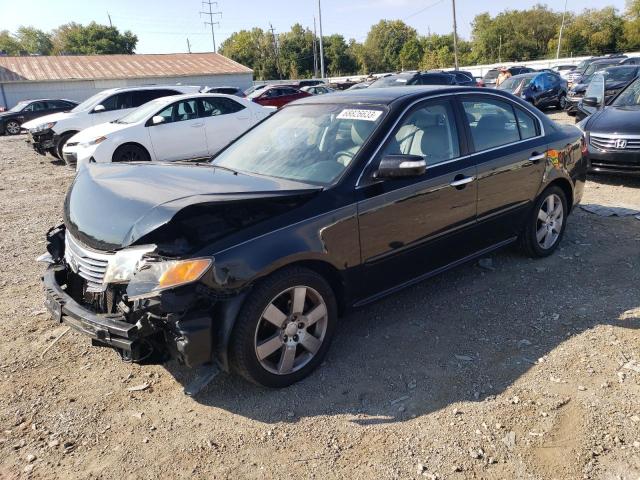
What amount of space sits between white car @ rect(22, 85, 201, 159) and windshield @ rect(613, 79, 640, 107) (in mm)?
9845

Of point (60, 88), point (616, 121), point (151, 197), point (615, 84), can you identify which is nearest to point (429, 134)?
point (151, 197)

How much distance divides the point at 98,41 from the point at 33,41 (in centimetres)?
3148

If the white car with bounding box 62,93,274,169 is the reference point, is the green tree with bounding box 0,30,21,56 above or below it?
above

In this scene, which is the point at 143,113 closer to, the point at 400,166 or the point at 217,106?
the point at 217,106

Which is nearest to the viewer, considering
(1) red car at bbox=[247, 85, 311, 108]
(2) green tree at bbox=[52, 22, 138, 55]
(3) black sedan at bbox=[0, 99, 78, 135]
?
(1) red car at bbox=[247, 85, 311, 108]

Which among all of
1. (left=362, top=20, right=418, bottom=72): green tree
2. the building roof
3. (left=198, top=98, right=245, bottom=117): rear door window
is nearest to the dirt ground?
(left=198, top=98, right=245, bottom=117): rear door window

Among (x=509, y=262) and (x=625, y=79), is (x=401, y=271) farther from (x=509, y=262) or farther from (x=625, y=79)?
(x=625, y=79)

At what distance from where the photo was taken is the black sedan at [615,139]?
7375 millimetres

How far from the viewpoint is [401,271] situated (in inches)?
148

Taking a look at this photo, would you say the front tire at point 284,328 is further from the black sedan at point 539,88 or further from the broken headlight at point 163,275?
the black sedan at point 539,88

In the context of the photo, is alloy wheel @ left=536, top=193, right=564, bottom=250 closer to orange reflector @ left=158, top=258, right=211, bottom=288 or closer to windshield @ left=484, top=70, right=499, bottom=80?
orange reflector @ left=158, top=258, right=211, bottom=288

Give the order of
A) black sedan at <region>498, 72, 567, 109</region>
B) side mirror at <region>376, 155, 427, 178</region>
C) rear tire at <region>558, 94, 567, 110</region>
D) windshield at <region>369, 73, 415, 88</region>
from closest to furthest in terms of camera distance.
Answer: side mirror at <region>376, 155, 427, 178</region> < windshield at <region>369, 73, 415, 88</region> < black sedan at <region>498, 72, 567, 109</region> < rear tire at <region>558, 94, 567, 110</region>

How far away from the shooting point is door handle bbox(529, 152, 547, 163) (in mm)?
4720

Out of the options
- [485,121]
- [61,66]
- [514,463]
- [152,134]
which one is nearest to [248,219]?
[514,463]
